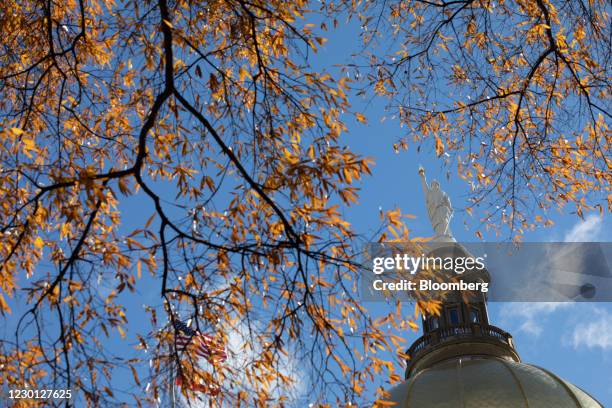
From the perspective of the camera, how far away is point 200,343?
784 centimetres

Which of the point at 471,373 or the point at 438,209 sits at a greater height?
the point at 438,209

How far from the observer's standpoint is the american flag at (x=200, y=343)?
7.80 meters

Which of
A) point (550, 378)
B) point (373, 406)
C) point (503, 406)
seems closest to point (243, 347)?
point (373, 406)

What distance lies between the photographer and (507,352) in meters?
44.8

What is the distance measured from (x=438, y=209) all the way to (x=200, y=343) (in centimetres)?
4135

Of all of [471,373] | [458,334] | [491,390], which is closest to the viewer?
[491,390]

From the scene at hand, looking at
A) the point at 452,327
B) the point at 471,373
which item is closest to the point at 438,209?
the point at 452,327

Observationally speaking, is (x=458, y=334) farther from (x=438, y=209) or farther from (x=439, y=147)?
(x=439, y=147)

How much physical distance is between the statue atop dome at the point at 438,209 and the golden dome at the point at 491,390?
34.8 feet

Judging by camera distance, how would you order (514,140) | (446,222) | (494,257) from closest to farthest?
(514,140) → (494,257) → (446,222)

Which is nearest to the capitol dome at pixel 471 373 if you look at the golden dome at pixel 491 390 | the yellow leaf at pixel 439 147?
the golden dome at pixel 491 390

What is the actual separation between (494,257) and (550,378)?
338 inches

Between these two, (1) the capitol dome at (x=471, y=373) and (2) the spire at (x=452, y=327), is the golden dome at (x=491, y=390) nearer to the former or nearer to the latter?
(1) the capitol dome at (x=471, y=373)

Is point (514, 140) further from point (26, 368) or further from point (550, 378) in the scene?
point (550, 378)
